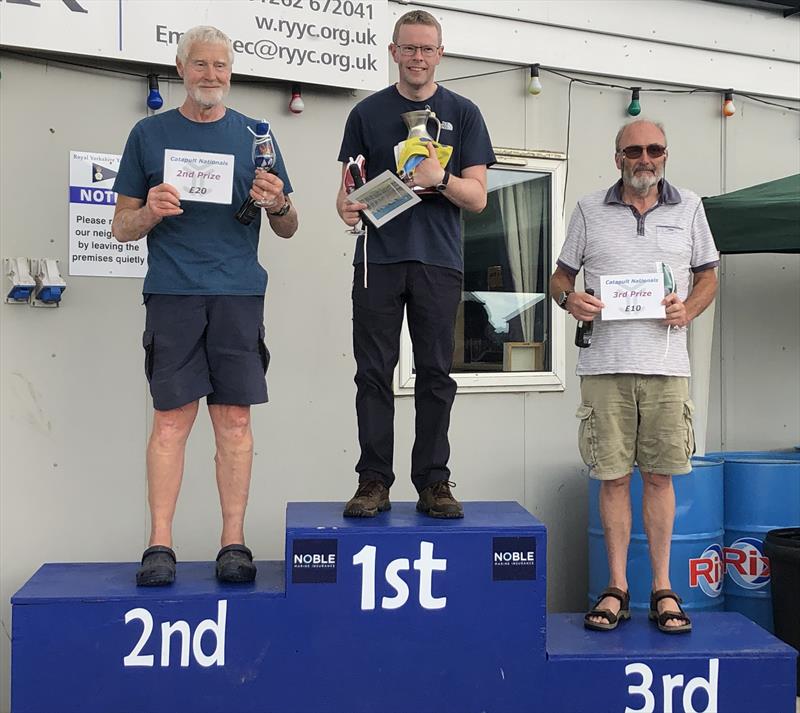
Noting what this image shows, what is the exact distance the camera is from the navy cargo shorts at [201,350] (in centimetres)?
284

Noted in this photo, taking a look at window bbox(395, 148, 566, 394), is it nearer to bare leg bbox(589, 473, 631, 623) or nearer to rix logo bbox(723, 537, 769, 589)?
rix logo bbox(723, 537, 769, 589)

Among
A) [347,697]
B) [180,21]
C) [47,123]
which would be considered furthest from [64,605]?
[180,21]

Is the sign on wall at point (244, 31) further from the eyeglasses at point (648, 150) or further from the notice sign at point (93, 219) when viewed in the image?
the eyeglasses at point (648, 150)

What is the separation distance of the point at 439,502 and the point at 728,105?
9.54 ft

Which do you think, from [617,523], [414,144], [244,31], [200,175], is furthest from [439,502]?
[244,31]

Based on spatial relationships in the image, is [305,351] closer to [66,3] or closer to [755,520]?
[66,3]

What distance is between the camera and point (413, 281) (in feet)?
9.80

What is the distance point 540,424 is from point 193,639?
2.22 metres

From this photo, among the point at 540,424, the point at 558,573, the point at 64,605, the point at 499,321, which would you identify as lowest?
the point at 558,573

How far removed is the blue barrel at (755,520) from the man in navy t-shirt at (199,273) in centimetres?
222

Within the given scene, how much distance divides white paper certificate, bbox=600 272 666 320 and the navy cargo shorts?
1.14 meters

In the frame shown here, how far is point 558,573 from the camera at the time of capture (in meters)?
4.49

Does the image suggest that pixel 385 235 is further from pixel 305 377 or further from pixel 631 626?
pixel 631 626

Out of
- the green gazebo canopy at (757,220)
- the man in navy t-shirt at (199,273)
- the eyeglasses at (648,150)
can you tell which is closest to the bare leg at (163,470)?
the man in navy t-shirt at (199,273)
